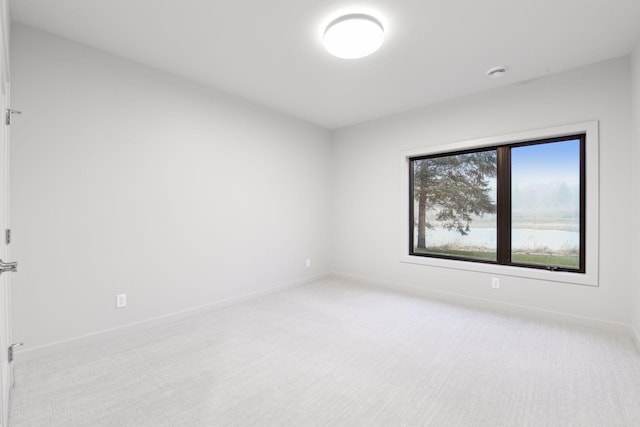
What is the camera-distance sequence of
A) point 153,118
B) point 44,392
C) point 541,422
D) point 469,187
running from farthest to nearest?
point 469,187 < point 153,118 < point 44,392 < point 541,422

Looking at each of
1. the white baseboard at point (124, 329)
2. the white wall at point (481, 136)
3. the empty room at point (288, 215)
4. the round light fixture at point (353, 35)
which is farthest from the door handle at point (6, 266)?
the white wall at point (481, 136)

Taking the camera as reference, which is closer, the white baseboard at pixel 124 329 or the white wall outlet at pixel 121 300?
the white baseboard at pixel 124 329

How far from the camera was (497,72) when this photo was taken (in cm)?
289

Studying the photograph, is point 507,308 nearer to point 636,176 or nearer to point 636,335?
point 636,335

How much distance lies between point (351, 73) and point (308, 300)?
2.65 meters

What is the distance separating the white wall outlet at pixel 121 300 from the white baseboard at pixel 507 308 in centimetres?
308

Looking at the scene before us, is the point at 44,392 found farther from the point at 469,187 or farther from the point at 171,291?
the point at 469,187

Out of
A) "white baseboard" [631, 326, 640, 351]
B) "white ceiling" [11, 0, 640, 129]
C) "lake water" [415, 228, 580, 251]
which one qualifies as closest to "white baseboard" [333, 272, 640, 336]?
"white baseboard" [631, 326, 640, 351]

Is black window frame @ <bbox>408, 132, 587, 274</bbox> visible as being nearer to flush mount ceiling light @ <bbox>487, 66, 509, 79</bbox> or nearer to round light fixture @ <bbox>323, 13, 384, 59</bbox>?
flush mount ceiling light @ <bbox>487, 66, 509, 79</bbox>

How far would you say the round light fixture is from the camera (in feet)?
6.92

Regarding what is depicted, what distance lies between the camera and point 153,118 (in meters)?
2.83

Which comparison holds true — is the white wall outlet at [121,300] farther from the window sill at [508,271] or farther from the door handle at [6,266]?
the window sill at [508,271]

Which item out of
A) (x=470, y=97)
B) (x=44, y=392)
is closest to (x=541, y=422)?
(x=44, y=392)

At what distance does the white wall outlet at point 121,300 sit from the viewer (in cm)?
259
